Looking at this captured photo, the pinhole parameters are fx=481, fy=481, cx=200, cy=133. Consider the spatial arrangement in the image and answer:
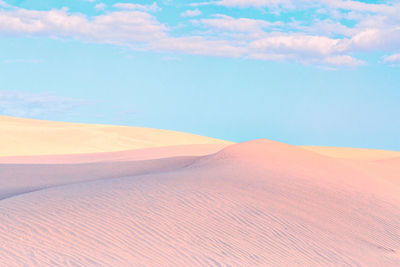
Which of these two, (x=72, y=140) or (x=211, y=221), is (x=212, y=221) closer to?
(x=211, y=221)

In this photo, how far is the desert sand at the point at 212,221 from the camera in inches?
313

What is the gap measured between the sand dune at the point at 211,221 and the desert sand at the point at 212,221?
2 cm

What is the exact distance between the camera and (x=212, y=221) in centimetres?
934

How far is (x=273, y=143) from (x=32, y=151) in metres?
22.4

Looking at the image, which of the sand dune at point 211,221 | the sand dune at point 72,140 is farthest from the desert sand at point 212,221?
the sand dune at point 72,140

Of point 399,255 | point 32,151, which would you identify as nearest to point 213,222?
point 399,255

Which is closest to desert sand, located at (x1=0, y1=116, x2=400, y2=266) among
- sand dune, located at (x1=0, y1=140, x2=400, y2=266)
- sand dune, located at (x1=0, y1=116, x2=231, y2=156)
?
sand dune, located at (x1=0, y1=140, x2=400, y2=266)

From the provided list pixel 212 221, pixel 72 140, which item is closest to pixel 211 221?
pixel 212 221

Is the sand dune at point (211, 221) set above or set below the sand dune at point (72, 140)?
above

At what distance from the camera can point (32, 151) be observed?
114 feet

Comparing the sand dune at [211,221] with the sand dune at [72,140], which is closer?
the sand dune at [211,221]

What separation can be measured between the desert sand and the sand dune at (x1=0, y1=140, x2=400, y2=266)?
0.02 meters

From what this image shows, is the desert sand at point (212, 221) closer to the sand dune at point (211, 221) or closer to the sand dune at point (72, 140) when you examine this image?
the sand dune at point (211, 221)

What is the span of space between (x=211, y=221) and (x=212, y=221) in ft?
0.06
